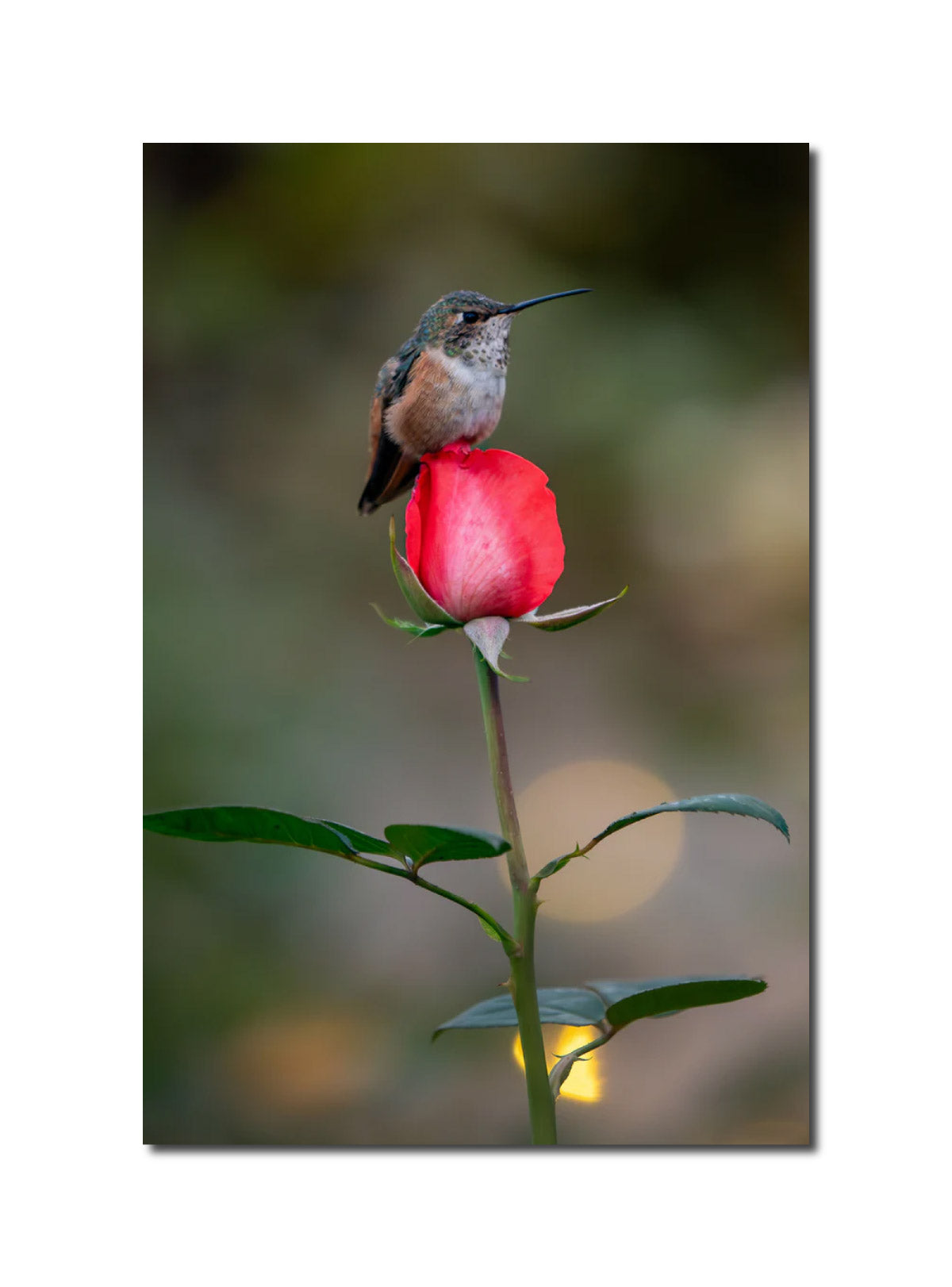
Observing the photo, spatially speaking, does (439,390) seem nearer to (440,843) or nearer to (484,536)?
(484,536)

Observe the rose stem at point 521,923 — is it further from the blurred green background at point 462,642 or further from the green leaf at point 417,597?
the blurred green background at point 462,642

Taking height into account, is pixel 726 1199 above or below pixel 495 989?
below

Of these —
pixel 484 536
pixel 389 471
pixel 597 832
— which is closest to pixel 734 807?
pixel 484 536

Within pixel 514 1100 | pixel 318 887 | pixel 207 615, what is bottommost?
pixel 514 1100

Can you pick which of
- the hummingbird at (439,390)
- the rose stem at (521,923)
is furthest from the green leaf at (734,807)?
the hummingbird at (439,390)
